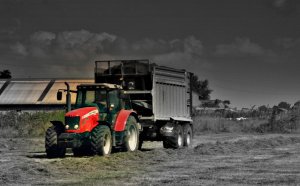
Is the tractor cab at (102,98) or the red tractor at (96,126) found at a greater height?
the tractor cab at (102,98)

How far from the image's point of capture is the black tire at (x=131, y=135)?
22312 millimetres

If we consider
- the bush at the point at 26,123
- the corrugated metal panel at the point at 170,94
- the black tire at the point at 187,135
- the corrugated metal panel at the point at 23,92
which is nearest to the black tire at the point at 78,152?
the corrugated metal panel at the point at 170,94

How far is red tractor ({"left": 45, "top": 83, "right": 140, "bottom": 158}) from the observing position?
820 inches

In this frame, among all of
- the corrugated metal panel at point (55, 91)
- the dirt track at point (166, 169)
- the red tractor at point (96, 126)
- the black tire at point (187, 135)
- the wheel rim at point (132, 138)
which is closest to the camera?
the dirt track at point (166, 169)

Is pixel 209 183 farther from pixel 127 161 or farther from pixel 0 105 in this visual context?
pixel 0 105

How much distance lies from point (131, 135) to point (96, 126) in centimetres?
214

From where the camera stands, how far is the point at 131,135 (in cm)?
2297

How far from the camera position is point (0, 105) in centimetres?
6544

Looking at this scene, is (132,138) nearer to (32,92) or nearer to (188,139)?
(188,139)

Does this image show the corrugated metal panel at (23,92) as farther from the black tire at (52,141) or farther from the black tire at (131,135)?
the black tire at (52,141)

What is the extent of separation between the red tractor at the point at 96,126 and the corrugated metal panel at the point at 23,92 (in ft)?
140

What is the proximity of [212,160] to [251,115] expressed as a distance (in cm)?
4346

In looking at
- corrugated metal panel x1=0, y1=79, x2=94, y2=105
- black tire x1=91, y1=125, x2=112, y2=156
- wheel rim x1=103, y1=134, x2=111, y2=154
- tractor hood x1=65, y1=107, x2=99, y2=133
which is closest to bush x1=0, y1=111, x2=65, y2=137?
corrugated metal panel x1=0, y1=79, x2=94, y2=105

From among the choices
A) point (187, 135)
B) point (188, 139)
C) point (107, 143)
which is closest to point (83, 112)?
point (107, 143)
